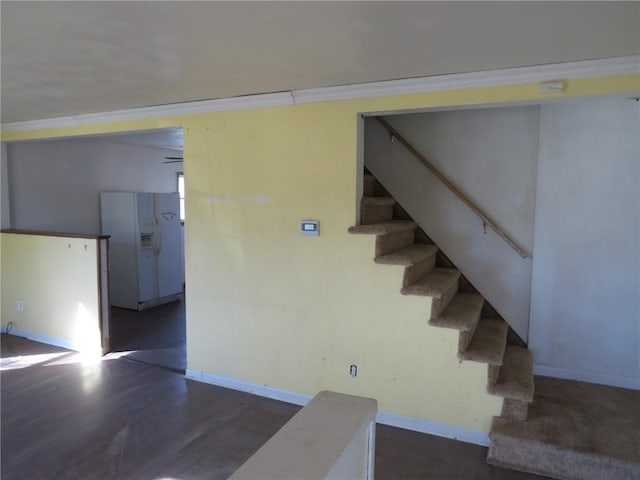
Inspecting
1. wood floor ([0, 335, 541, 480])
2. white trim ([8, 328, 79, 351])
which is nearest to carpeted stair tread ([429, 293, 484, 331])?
wood floor ([0, 335, 541, 480])

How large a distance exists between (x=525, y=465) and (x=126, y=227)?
543cm

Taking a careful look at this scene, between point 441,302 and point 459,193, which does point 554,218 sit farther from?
point 441,302

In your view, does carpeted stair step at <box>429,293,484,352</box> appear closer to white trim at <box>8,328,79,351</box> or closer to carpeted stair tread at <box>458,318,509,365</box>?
carpeted stair tread at <box>458,318,509,365</box>

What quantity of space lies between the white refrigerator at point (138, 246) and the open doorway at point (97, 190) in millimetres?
127

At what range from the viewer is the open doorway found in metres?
4.71

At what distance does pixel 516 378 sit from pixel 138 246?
4971mm

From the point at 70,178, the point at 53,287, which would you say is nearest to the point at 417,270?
the point at 53,287

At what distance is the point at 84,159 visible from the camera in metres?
5.77

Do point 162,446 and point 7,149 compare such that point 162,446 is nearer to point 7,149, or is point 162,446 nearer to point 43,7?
point 43,7

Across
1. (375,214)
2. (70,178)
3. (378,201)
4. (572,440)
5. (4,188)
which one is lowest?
(572,440)

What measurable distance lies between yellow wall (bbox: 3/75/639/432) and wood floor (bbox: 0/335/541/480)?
0.84 feet

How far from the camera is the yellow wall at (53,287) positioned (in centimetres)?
434

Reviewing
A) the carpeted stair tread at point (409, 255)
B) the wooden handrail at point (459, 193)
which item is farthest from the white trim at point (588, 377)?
the carpeted stair tread at point (409, 255)

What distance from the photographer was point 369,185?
3828mm
